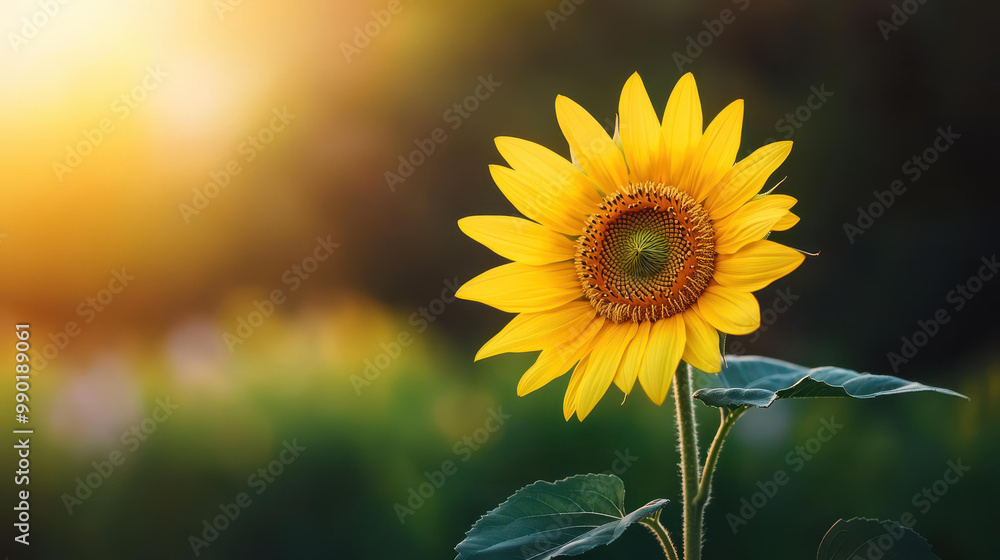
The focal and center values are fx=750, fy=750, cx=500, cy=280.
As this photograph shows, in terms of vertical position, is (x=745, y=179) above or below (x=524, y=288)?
above

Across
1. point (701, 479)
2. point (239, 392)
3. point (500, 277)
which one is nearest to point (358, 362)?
point (239, 392)

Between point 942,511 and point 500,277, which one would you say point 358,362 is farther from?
point 942,511

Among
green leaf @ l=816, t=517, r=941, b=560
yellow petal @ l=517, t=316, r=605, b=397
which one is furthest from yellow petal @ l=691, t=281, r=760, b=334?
green leaf @ l=816, t=517, r=941, b=560

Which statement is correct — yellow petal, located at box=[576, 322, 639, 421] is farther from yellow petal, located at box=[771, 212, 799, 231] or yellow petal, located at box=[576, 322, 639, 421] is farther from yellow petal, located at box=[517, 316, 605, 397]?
yellow petal, located at box=[771, 212, 799, 231]

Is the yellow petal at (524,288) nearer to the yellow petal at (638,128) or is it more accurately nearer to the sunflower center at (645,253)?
the sunflower center at (645,253)

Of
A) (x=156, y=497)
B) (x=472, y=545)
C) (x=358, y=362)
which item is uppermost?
(x=472, y=545)

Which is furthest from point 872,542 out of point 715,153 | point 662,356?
point 715,153

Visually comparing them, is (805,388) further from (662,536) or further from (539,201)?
(539,201)
